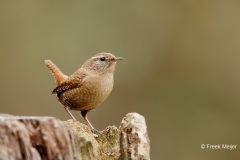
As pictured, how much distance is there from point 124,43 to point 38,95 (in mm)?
2075

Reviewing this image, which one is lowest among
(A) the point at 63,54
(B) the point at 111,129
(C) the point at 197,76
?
(B) the point at 111,129

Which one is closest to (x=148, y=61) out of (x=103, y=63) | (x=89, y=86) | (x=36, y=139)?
(x=103, y=63)

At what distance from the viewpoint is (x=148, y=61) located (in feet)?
35.1

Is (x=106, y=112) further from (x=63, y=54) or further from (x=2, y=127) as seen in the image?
(x=2, y=127)

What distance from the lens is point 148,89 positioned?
10.4 meters

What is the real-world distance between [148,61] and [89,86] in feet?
18.3

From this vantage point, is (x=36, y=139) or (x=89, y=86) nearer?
(x=36, y=139)

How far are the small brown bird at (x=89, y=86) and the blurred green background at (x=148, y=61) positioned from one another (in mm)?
4119

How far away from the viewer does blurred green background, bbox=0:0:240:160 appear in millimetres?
9852

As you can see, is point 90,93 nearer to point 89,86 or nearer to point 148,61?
point 89,86

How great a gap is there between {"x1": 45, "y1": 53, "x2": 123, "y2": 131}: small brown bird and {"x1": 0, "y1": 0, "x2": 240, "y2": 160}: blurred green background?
4119mm

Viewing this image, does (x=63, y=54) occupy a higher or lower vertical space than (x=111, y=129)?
higher

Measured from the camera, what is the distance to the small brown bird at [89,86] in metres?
5.14

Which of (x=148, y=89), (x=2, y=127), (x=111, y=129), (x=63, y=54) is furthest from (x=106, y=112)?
(x=2, y=127)
